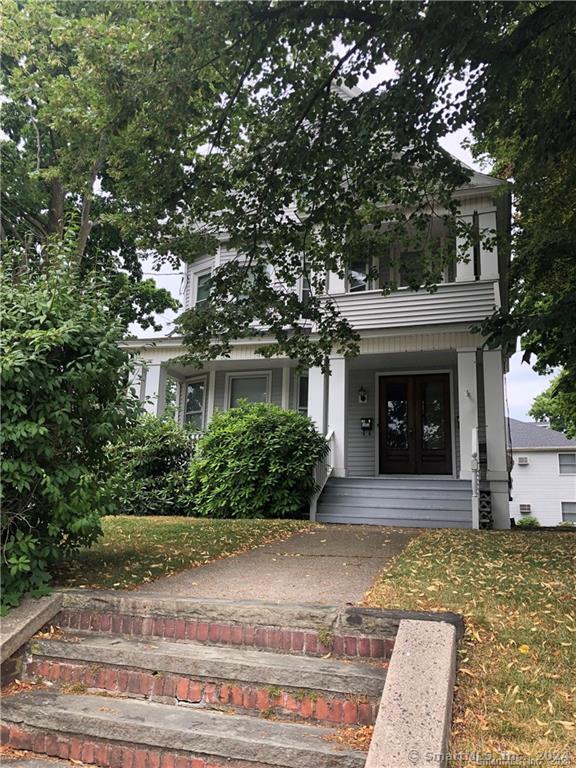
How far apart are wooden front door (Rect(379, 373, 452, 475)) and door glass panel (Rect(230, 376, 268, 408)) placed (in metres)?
3.07

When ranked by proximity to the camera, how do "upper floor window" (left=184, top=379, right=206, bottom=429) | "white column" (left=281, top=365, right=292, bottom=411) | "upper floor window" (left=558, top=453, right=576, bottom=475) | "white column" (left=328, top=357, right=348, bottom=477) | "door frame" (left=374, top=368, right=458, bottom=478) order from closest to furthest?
"white column" (left=328, top=357, right=348, bottom=477) → "door frame" (left=374, top=368, right=458, bottom=478) → "white column" (left=281, top=365, right=292, bottom=411) → "upper floor window" (left=184, top=379, right=206, bottom=429) → "upper floor window" (left=558, top=453, right=576, bottom=475)

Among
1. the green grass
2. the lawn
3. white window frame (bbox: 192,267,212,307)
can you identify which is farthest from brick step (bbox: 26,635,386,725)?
white window frame (bbox: 192,267,212,307)

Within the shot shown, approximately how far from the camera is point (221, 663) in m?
3.31

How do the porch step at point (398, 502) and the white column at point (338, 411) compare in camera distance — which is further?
the white column at point (338, 411)

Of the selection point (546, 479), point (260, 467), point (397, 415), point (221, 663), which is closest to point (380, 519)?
point (260, 467)

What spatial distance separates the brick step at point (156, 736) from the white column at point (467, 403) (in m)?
8.18

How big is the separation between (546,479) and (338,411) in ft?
74.2

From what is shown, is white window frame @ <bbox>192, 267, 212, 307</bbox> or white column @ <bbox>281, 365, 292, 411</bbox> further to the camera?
white window frame @ <bbox>192, 267, 212, 307</bbox>

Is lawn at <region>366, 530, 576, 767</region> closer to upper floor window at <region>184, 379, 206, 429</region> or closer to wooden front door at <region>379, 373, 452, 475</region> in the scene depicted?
wooden front door at <region>379, 373, 452, 475</region>

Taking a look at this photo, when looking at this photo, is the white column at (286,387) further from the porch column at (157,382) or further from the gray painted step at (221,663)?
the gray painted step at (221,663)

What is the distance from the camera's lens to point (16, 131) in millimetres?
15453

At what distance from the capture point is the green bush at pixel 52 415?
154 inches

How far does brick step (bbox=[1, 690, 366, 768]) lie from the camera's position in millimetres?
2697

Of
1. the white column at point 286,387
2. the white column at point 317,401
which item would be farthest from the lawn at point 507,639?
the white column at point 286,387
